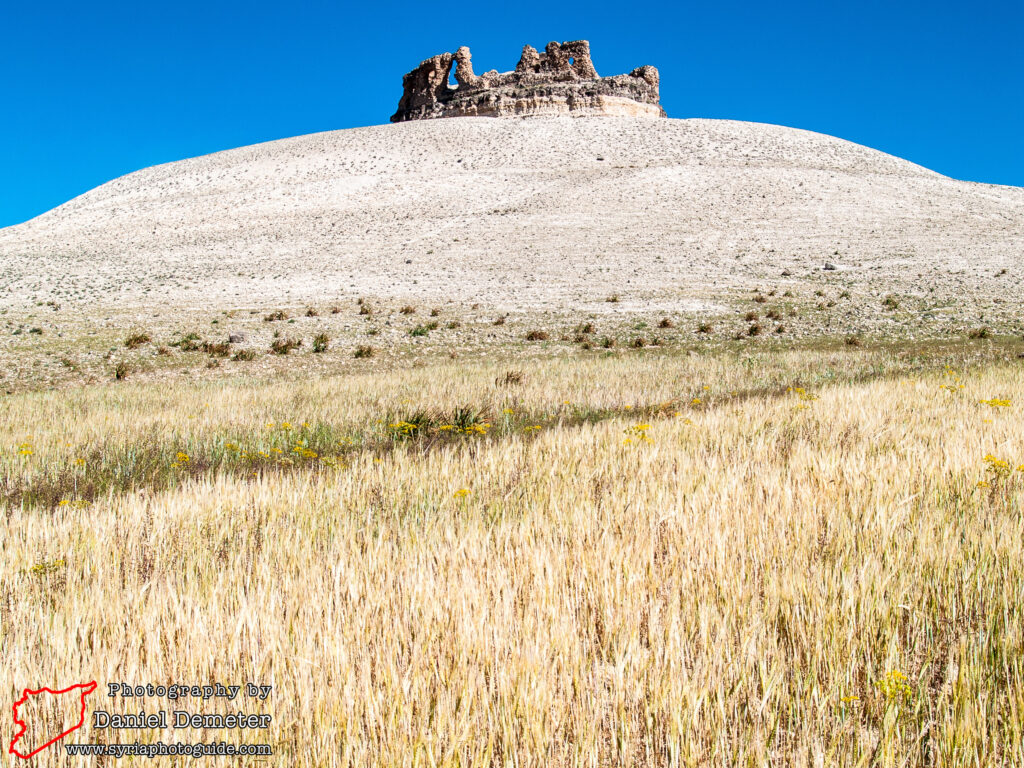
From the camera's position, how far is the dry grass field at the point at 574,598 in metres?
1.95

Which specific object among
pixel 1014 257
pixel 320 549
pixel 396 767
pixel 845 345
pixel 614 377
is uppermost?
pixel 1014 257

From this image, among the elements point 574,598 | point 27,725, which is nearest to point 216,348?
point 27,725

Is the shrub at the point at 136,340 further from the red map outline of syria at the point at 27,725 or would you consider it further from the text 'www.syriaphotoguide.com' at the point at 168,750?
the text 'www.syriaphotoguide.com' at the point at 168,750

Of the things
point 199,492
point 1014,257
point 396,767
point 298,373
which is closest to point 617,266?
point 1014,257

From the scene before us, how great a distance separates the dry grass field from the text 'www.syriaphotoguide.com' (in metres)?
0.04

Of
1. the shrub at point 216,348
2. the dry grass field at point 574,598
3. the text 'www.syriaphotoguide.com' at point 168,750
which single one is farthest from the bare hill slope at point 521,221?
the text 'www.syriaphotoguide.com' at point 168,750

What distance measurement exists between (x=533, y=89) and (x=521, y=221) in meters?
66.8

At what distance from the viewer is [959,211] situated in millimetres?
54250

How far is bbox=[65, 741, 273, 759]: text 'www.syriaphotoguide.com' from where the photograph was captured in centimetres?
185

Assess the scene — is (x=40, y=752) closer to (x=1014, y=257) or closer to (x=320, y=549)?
(x=320, y=549)

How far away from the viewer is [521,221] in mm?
54938

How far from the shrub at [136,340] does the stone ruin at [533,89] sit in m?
97.8

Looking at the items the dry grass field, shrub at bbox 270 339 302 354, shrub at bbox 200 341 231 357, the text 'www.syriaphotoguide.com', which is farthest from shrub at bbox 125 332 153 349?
the text 'www.syriaphotoguide.com'

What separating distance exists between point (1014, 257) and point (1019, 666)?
44815 millimetres
